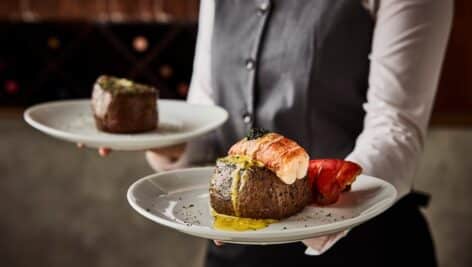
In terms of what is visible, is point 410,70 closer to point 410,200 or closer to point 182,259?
point 410,200

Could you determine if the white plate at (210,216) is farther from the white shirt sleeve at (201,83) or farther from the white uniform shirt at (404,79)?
the white shirt sleeve at (201,83)

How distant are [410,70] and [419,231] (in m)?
0.42

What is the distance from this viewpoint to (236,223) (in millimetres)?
1147

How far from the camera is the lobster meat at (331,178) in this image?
1.18 meters

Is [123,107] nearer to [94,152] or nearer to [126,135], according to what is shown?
[126,135]

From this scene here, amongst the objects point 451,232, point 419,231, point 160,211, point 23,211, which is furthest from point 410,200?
point 23,211

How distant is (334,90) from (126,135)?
392mm

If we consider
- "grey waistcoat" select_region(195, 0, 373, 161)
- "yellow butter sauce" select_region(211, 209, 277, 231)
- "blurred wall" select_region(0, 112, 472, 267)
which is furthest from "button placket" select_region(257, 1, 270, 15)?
"blurred wall" select_region(0, 112, 472, 267)

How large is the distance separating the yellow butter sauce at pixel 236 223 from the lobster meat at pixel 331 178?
9 cm

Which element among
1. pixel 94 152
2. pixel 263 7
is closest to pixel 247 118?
pixel 263 7

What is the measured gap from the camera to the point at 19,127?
9.65ft

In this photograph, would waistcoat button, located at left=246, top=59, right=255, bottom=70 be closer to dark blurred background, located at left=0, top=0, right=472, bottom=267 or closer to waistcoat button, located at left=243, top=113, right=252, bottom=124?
waistcoat button, located at left=243, top=113, right=252, bottom=124

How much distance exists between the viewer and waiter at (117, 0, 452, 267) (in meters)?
1.39

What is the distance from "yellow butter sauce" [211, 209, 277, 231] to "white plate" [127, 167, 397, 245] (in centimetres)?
1
